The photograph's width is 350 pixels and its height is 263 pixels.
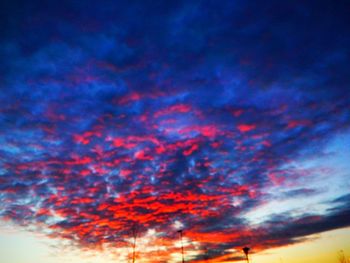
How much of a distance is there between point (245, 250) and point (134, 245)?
63.4m

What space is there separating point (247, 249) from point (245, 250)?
0.44 m

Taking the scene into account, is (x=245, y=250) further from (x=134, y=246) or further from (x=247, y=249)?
(x=134, y=246)

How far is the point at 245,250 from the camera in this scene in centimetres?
3519

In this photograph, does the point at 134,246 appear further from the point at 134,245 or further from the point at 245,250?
the point at 245,250

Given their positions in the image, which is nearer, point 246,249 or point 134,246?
point 246,249

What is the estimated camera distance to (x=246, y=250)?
35.1 metres

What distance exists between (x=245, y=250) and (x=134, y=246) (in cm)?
6365

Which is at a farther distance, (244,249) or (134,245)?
(134,245)

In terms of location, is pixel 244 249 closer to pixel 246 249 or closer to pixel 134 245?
pixel 246 249

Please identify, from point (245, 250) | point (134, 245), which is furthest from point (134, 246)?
point (245, 250)

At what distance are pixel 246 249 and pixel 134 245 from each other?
6373cm

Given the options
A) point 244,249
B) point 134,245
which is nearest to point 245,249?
point 244,249

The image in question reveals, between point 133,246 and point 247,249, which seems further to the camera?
point 133,246

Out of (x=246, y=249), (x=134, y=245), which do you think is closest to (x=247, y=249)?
(x=246, y=249)
